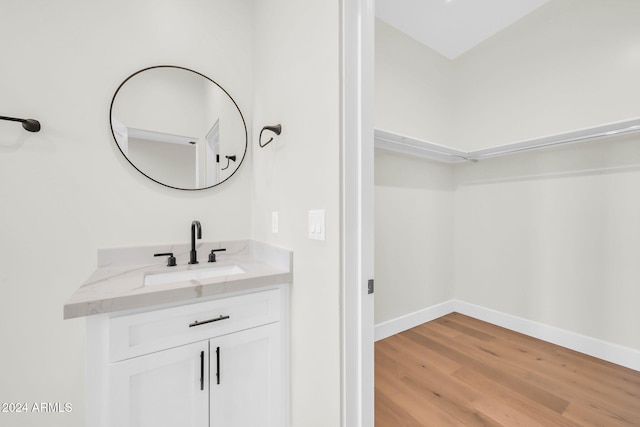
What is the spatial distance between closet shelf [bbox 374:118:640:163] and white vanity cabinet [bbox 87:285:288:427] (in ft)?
4.79

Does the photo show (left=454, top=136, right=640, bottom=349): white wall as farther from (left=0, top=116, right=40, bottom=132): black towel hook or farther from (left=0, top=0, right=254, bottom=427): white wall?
(left=0, top=116, right=40, bottom=132): black towel hook

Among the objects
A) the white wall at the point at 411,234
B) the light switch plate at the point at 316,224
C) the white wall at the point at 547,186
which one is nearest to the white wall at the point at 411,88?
the white wall at the point at 547,186

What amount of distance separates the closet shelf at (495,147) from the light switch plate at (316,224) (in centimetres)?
108

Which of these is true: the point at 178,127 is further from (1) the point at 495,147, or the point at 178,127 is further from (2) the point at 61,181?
(1) the point at 495,147

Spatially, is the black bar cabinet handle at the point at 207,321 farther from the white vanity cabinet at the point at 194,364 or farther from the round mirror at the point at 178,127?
the round mirror at the point at 178,127

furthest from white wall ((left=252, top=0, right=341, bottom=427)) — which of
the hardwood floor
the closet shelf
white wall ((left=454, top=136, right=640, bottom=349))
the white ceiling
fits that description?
white wall ((left=454, top=136, right=640, bottom=349))

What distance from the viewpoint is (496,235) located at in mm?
2459

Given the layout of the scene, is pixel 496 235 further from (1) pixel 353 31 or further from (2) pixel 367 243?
(1) pixel 353 31

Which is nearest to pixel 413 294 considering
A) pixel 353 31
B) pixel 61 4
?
pixel 353 31

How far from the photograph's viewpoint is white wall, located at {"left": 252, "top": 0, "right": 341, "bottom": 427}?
37.2 inches

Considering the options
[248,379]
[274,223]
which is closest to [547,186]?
[274,223]

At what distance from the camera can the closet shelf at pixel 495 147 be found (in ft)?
5.39

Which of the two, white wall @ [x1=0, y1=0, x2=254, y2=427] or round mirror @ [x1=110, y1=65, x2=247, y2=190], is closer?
white wall @ [x1=0, y1=0, x2=254, y2=427]

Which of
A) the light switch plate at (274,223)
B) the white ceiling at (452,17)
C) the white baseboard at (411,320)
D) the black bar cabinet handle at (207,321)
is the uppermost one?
the white ceiling at (452,17)
